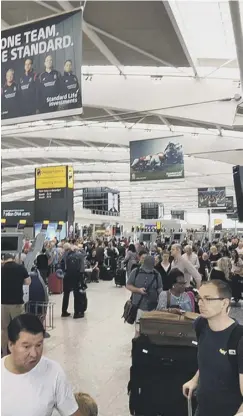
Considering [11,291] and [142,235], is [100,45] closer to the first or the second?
[11,291]

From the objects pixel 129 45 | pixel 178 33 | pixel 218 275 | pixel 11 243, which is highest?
pixel 129 45

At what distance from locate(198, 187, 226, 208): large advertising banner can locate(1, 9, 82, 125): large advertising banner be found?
23618mm

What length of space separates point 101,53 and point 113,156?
13.8 metres

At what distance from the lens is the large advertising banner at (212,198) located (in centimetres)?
2798

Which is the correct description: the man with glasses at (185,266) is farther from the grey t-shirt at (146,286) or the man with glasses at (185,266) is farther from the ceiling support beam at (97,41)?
the ceiling support beam at (97,41)

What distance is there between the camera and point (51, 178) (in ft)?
69.2

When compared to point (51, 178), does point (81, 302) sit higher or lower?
lower

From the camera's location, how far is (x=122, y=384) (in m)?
5.92

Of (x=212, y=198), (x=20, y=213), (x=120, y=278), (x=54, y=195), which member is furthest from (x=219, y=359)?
A: (x=212, y=198)

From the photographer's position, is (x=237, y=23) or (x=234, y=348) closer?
(x=234, y=348)

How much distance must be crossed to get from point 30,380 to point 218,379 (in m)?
1.17

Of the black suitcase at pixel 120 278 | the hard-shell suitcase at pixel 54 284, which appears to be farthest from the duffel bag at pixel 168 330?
the black suitcase at pixel 120 278

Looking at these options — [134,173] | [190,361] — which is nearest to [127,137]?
[134,173]

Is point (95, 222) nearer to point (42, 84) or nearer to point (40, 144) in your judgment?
point (40, 144)
